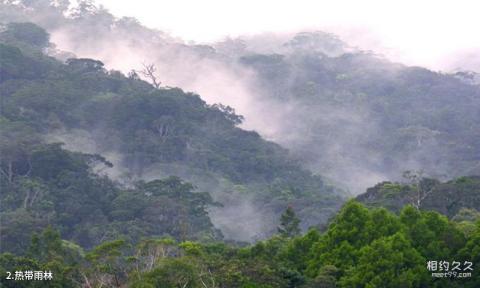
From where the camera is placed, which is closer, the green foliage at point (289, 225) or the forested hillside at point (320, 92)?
the green foliage at point (289, 225)

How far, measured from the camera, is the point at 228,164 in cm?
6022

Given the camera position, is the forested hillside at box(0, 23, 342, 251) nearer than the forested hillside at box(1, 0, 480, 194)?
Yes

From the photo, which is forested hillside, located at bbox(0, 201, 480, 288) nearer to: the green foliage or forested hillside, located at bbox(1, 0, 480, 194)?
the green foliage

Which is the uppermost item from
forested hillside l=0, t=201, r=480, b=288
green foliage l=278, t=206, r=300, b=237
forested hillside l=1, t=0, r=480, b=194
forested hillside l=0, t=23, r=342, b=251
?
forested hillside l=1, t=0, r=480, b=194

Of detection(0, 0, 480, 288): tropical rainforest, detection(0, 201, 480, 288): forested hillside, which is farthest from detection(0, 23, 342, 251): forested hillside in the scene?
detection(0, 201, 480, 288): forested hillside

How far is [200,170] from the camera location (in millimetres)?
57938

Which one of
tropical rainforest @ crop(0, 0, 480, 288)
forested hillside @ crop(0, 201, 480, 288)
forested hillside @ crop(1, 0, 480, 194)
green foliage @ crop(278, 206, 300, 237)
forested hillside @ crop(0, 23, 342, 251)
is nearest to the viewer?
forested hillside @ crop(0, 201, 480, 288)

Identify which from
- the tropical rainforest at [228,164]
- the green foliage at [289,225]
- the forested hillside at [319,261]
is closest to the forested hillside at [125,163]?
the tropical rainforest at [228,164]

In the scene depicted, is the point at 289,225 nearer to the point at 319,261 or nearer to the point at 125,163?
the point at 319,261

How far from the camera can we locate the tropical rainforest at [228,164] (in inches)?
1034

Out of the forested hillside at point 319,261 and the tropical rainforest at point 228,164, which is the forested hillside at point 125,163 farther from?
the forested hillside at point 319,261

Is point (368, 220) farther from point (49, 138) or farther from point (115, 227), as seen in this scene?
point (49, 138)

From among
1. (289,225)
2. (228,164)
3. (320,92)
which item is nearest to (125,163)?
(228,164)

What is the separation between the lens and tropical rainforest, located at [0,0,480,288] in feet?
86.2
